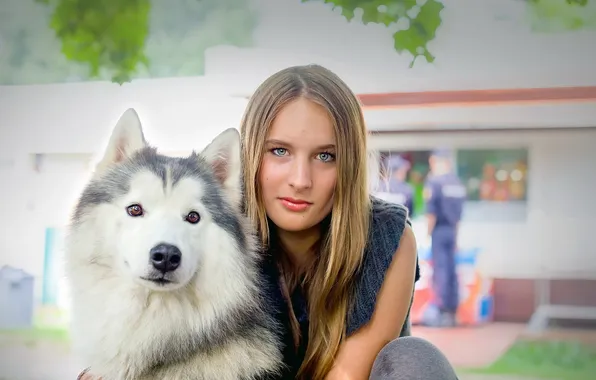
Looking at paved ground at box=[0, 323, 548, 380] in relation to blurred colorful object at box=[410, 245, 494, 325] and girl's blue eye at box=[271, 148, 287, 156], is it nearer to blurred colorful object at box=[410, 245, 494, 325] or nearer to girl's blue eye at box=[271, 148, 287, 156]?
blurred colorful object at box=[410, 245, 494, 325]

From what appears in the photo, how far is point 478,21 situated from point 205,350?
161 cm

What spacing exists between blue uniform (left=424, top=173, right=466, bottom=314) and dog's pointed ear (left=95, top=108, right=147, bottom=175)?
1311mm

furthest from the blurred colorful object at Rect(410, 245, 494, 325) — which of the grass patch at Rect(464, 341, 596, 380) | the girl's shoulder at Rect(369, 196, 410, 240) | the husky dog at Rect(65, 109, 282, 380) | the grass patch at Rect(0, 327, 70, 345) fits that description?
the grass patch at Rect(0, 327, 70, 345)

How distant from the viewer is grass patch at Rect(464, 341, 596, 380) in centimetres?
221

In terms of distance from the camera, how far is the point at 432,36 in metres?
2.32

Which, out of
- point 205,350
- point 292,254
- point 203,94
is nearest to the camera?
point 205,350

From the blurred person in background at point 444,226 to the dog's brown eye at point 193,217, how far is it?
4.10 ft

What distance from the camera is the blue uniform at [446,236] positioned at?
2328 millimetres

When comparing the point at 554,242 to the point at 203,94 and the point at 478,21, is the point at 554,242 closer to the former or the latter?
the point at 478,21

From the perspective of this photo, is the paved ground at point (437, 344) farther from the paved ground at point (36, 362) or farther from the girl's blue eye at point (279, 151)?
the girl's blue eye at point (279, 151)

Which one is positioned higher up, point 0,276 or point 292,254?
point 292,254

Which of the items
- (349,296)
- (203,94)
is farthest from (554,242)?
(203,94)

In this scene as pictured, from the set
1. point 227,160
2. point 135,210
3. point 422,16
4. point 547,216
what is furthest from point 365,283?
point 422,16

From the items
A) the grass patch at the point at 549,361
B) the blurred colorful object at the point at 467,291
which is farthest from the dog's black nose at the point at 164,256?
the grass patch at the point at 549,361
